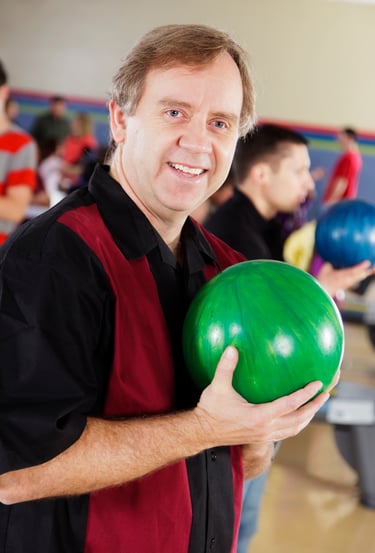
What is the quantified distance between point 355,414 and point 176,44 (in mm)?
2893

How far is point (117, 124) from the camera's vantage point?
1.56 metres

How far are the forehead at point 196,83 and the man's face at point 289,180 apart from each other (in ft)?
5.06

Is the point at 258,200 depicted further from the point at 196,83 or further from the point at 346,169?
the point at 346,169

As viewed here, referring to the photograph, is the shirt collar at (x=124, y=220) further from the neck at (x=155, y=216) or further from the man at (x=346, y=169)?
the man at (x=346, y=169)

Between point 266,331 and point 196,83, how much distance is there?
1.58 ft

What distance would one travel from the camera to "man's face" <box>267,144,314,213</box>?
9.91ft

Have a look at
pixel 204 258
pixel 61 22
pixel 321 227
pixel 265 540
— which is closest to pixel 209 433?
pixel 204 258

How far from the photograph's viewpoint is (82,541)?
1.32 metres

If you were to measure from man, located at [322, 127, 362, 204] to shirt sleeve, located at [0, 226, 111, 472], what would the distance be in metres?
8.09

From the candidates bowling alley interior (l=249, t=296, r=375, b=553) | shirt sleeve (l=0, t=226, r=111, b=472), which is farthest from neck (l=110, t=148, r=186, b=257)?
bowling alley interior (l=249, t=296, r=375, b=553)

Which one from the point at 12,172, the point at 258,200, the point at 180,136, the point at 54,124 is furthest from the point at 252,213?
the point at 54,124

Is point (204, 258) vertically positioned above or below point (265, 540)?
above

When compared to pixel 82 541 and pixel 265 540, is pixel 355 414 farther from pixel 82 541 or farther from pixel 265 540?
pixel 82 541

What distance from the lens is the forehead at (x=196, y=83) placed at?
1432 mm
